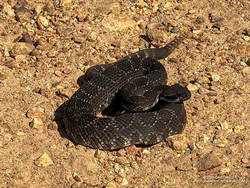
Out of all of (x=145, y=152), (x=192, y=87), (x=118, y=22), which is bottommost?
(x=145, y=152)

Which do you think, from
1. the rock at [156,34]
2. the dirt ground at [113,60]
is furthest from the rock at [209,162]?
the rock at [156,34]

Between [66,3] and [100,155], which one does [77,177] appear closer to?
[100,155]

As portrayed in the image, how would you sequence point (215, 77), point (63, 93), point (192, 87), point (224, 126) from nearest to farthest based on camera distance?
1. point (224, 126)
2. point (63, 93)
3. point (192, 87)
4. point (215, 77)

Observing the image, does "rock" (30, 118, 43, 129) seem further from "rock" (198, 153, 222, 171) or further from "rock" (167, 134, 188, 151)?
"rock" (198, 153, 222, 171)

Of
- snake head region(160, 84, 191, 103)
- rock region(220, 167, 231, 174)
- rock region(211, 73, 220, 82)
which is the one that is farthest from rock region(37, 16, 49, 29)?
rock region(220, 167, 231, 174)

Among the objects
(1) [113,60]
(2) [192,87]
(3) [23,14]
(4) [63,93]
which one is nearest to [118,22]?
(1) [113,60]
